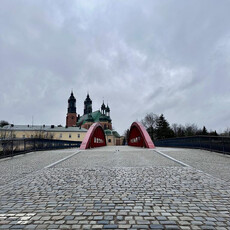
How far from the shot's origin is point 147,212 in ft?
11.0

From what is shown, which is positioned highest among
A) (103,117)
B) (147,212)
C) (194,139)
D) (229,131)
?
(103,117)

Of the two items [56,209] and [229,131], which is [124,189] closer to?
[56,209]

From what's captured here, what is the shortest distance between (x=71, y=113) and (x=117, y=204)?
8902cm

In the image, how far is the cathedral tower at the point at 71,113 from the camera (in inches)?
3546

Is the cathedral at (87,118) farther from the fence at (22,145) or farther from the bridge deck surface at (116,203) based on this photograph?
the bridge deck surface at (116,203)

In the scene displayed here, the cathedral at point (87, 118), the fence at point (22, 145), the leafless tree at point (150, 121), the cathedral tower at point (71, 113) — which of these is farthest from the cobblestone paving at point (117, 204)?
the cathedral tower at point (71, 113)

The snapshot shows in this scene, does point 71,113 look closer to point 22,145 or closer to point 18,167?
point 22,145

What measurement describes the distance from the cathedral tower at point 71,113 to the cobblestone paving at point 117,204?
281ft

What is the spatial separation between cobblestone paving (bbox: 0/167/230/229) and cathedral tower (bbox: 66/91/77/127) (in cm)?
8569

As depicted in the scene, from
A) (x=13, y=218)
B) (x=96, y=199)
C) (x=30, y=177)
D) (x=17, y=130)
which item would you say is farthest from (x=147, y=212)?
(x=17, y=130)

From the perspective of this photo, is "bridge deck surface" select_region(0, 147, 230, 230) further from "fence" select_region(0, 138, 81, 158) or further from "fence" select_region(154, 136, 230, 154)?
"fence" select_region(154, 136, 230, 154)

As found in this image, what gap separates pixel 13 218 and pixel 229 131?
8894cm

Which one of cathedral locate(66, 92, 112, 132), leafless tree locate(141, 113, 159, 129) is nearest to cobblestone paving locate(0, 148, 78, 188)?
leafless tree locate(141, 113, 159, 129)

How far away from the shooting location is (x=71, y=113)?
9075cm
